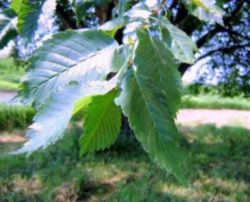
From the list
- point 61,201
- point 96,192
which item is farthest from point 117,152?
point 61,201

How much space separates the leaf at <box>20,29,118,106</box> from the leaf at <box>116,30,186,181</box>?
0.05 metres

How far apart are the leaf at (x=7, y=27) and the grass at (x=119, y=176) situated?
68.7 inches

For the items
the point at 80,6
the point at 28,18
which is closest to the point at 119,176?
the point at 80,6

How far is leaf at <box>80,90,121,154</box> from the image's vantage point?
0.22 m

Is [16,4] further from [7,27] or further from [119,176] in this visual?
[119,176]

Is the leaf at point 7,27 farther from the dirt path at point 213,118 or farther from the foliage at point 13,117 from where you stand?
the dirt path at point 213,118

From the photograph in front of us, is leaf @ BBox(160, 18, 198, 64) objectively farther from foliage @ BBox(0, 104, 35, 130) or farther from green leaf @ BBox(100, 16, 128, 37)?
foliage @ BBox(0, 104, 35, 130)

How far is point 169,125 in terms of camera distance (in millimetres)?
207

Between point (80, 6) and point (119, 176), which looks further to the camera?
point (119, 176)

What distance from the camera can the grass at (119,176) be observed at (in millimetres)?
2057

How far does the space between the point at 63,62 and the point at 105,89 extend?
66 mm

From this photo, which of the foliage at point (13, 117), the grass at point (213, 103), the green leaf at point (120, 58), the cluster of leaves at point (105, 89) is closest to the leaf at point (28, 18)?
the cluster of leaves at point (105, 89)

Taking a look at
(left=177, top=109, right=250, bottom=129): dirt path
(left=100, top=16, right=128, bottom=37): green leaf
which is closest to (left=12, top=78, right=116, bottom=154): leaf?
(left=100, top=16, right=128, bottom=37): green leaf

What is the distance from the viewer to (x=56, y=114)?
196 mm
